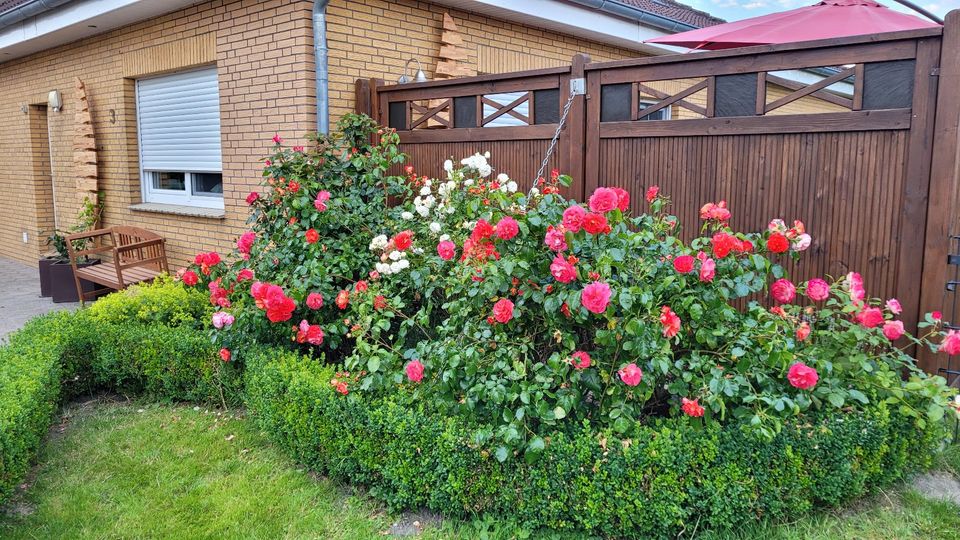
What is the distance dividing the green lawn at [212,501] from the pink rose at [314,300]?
35.7 inches

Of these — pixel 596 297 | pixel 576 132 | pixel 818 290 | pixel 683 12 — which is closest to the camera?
pixel 596 297

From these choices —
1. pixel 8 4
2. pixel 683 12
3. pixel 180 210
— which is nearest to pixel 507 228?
pixel 180 210

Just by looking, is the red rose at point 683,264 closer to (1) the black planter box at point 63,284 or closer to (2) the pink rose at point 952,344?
(2) the pink rose at point 952,344

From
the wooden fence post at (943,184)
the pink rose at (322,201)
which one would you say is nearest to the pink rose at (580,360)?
the wooden fence post at (943,184)

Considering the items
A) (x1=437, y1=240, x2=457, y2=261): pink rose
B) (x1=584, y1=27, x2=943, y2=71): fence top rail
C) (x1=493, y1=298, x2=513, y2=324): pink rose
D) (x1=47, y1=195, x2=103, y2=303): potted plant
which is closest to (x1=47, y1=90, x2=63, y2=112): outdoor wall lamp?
(x1=47, y1=195, x2=103, y2=303): potted plant

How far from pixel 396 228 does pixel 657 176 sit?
5.67 feet

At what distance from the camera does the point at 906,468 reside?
3410 millimetres

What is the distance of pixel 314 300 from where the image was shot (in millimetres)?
4121

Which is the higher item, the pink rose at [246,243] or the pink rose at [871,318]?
the pink rose at [246,243]

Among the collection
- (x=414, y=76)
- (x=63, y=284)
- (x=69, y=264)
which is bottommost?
(x=63, y=284)

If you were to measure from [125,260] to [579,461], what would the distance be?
7.32 m

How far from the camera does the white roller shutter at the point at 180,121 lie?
7.46 metres

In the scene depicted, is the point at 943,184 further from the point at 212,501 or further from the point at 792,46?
the point at 212,501

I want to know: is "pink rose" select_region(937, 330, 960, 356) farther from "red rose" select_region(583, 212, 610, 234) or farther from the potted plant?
the potted plant
